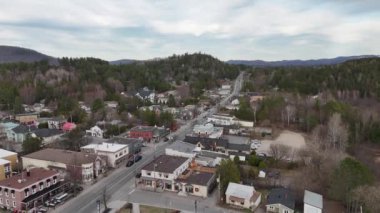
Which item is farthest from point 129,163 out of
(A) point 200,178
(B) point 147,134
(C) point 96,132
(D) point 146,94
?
(D) point 146,94

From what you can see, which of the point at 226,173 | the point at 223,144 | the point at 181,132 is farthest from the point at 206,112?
the point at 226,173

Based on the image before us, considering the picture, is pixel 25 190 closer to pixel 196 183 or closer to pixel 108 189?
pixel 108 189

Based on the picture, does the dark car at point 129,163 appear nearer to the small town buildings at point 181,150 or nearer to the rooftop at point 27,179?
the small town buildings at point 181,150

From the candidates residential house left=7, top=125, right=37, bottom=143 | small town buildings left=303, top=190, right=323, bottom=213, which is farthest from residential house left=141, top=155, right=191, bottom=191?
residential house left=7, top=125, right=37, bottom=143

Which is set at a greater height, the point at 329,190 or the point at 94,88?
the point at 94,88

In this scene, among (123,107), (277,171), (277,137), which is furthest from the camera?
(123,107)

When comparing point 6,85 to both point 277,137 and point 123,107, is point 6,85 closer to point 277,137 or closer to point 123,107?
point 123,107

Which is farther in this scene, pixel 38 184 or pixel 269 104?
pixel 269 104
